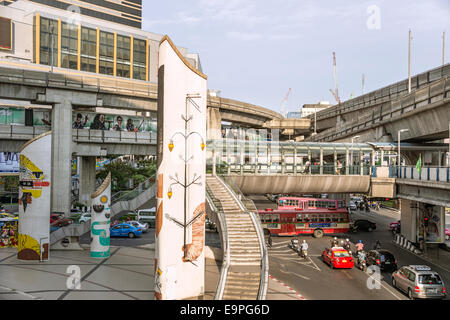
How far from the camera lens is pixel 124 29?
93062mm

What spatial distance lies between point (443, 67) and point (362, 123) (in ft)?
30.5

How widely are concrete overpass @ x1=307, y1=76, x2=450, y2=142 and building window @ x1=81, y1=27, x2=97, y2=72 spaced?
204 feet

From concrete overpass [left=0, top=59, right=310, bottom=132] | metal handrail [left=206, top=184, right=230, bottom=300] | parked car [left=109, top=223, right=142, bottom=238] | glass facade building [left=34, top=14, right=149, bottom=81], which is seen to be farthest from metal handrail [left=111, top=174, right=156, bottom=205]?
glass facade building [left=34, top=14, right=149, bottom=81]

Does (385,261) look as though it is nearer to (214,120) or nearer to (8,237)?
(214,120)

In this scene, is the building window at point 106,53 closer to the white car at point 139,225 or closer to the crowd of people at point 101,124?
the crowd of people at point 101,124

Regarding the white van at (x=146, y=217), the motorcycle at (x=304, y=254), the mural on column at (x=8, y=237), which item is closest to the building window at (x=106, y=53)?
the white van at (x=146, y=217)

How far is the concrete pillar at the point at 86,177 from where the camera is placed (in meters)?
50.9

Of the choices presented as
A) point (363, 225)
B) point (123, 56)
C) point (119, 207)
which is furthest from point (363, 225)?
point (123, 56)

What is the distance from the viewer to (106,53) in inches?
3433

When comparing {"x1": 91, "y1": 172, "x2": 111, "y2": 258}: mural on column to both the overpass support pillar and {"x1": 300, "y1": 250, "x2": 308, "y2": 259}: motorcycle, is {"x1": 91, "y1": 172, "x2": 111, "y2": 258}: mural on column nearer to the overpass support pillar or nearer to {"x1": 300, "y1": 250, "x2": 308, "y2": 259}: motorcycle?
{"x1": 300, "y1": 250, "x2": 308, "y2": 259}: motorcycle

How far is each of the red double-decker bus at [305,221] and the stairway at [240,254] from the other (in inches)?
556

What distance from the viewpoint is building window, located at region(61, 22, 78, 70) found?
268 ft
